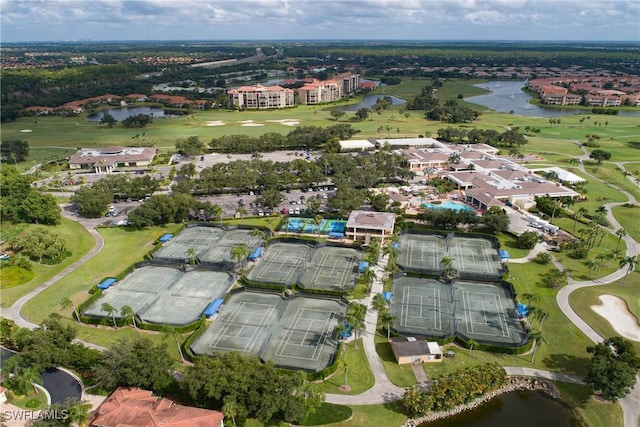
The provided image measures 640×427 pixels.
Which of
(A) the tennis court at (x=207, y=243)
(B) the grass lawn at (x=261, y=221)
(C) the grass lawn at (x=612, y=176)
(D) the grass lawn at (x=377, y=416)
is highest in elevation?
(C) the grass lawn at (x=612, y=176)

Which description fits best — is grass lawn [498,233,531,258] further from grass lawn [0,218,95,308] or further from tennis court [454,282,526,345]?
grass lawn [0,218,95,308]

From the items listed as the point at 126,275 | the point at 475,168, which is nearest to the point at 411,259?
the point at 126,275

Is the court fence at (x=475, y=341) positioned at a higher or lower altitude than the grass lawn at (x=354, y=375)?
higher

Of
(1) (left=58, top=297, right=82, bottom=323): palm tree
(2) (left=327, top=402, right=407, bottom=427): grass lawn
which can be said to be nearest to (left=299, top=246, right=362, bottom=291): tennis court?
(2) (left=327, top=402, right=407, bottom=427): grass lawn

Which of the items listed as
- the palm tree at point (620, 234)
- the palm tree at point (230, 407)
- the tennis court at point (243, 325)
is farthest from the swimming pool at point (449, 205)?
the palm tree at point (230, 407)

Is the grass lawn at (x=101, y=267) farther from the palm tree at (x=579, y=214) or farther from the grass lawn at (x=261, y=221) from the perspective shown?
the palm tree at (x=579, y=214)

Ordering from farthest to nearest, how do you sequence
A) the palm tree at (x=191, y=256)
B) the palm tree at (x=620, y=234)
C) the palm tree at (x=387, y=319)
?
the palm tree at (x=620, y=234)
the palm tree at (x=191, y=256)
the palm tree at (x=387, y=319)
